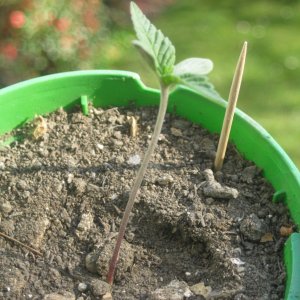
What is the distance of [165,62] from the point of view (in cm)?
88

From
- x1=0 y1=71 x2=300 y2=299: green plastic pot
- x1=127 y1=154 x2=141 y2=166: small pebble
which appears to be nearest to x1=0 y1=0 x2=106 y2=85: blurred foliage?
x1=0 y1=71 x2=300 y2=299: green plastic pot

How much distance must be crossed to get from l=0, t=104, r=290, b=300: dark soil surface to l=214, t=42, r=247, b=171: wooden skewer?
4 cm

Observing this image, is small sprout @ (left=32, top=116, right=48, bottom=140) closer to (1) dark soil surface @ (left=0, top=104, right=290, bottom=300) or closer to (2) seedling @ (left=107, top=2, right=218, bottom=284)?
(1) dark soil surface @ (left=0, top=104, right=290, bottom=300)

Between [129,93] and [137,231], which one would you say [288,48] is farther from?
[137,231]

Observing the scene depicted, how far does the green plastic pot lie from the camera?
108 cm

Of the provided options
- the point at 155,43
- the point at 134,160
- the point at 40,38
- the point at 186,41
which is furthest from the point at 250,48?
the point at 155,43

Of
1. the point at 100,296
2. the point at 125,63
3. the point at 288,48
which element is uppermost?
the point at 288,48

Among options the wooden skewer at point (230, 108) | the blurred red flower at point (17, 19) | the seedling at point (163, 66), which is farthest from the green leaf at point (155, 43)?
the blurred red flower at point (17, 19)

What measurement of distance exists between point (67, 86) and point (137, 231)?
0.32m

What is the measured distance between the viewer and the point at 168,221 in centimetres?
108

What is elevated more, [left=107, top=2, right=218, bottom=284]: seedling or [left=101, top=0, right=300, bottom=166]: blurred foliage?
[left=101, top=0, right=300, bottom=166]: blurred foliage

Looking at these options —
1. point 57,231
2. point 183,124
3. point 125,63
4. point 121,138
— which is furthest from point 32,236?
point 125,63

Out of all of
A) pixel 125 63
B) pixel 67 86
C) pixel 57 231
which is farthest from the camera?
pixel 125 63

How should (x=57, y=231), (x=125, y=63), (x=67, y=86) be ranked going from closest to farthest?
(x=57, y=231) → (x=67, y=86) → (x=125, y=63)
